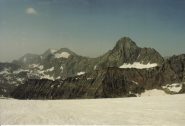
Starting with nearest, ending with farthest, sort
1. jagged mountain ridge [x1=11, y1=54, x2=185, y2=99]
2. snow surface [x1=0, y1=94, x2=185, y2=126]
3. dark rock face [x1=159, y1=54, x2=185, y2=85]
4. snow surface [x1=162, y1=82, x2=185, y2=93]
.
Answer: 1. snow surface [x1=0, y1=94, x2=185, y2=126]
2. snow surface [x1=162, y1=82, x2=185, y2=93]
3. jagged mountain ridge [x1=11, y1=54, x2=185, y2=99]
4. dark rock face [x1=159, y1=54, x2=185, y2=85]

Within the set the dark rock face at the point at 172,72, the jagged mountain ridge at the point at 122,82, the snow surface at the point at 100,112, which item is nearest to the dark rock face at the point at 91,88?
the jagged mountain ridge at the point at 122,82

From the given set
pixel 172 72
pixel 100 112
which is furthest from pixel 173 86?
pixel 100 112

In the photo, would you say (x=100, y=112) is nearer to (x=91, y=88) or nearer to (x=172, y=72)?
(x=91, y=88)

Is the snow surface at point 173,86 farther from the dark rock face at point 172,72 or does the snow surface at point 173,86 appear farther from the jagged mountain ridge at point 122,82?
the dark rock face at point 172,72

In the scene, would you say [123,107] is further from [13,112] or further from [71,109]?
[13,112]

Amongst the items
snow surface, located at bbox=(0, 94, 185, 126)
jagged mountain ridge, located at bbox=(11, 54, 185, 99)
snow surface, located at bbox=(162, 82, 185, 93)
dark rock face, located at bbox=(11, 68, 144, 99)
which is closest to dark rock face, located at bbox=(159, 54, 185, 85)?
jagged mountain ridge, located at bbox=(11, 54, 185, 99)

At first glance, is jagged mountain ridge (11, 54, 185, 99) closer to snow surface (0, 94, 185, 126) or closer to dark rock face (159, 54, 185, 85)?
dark rock face (159, 54, 185, 85)

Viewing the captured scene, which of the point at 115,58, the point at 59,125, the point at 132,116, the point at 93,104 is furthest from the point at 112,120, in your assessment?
the point at 115,58

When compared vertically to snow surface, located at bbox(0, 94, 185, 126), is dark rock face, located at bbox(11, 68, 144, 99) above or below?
below
